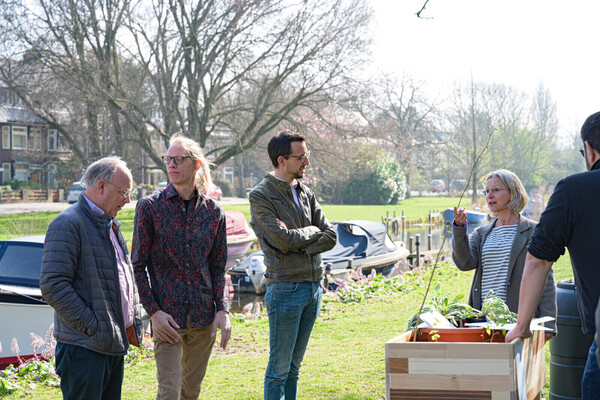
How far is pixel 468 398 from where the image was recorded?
285cm

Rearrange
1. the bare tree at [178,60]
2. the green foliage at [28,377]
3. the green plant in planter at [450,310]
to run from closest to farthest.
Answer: the green plant in planter at [450,310] → the green foliage at [28,377] → the bare tree at [178,60]

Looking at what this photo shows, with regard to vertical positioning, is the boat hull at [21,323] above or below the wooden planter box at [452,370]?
below

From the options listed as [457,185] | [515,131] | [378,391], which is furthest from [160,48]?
[457,185]

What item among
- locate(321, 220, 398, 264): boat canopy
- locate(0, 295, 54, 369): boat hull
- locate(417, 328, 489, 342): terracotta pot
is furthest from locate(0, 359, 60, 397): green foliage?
locate(321, 220, 398, 264): boat canopy

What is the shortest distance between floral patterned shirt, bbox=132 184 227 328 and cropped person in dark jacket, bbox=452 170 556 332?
5.66 ft

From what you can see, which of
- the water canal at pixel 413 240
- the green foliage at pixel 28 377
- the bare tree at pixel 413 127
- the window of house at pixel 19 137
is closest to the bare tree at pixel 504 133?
the bare tree at pixel 413 127

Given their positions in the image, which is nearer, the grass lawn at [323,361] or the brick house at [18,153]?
the grass lawn at [323,361]

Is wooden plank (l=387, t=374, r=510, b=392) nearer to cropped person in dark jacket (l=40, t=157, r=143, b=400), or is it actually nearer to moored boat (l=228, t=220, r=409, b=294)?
cropped person in dark jacket (l=40, t=157, r=143, b=400)

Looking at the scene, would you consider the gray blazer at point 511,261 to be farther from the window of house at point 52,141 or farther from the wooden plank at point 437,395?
the window of house at point 52,141

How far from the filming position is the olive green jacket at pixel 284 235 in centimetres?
418

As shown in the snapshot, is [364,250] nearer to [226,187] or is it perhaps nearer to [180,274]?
[180,274]

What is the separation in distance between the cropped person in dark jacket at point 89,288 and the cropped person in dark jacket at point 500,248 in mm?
2248

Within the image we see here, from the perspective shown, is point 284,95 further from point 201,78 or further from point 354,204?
point 354,204

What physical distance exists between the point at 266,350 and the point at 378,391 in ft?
7.89
